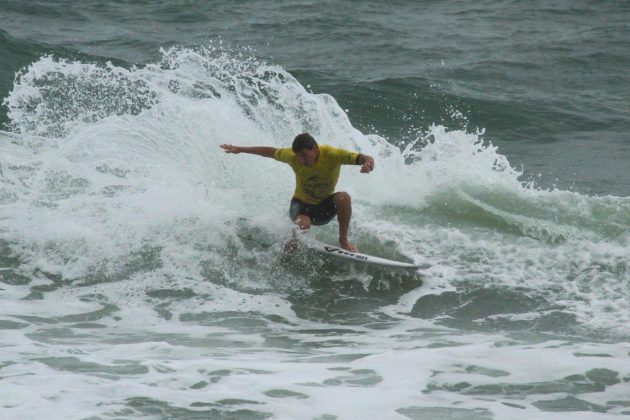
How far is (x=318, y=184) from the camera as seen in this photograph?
9516mm

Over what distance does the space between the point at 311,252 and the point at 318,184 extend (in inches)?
28.7

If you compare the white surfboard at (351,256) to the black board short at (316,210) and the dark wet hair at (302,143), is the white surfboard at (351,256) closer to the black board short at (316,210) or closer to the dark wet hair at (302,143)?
the black board short at (316,210)

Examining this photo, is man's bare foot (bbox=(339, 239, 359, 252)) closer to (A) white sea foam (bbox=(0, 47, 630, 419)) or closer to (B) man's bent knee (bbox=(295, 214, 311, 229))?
(A) white sea foam (bbox=(0, 47, 630, 419))

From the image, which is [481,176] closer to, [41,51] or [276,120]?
[276,120]

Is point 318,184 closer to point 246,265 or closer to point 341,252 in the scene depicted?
point 341,252

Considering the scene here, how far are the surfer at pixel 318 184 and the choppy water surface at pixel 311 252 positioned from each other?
400 millimetres

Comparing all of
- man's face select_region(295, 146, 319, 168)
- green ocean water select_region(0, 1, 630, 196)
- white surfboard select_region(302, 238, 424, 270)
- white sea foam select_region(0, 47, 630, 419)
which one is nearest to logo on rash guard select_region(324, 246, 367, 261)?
white surfboard select_region(302, 238, 424, 270)

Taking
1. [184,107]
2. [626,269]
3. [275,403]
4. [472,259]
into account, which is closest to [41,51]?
[184,107]

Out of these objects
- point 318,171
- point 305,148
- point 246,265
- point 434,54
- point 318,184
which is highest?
point 434,54

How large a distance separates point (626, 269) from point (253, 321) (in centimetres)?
386

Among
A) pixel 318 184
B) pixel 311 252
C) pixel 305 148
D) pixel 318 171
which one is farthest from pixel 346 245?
pixel 305 148

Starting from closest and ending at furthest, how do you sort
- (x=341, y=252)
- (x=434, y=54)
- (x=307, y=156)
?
(x=307, y=156), (x=341, y=252), (x=434, y=54)

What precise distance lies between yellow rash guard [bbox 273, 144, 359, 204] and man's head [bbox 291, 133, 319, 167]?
0.32 metres

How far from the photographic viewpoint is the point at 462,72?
17984 mm
